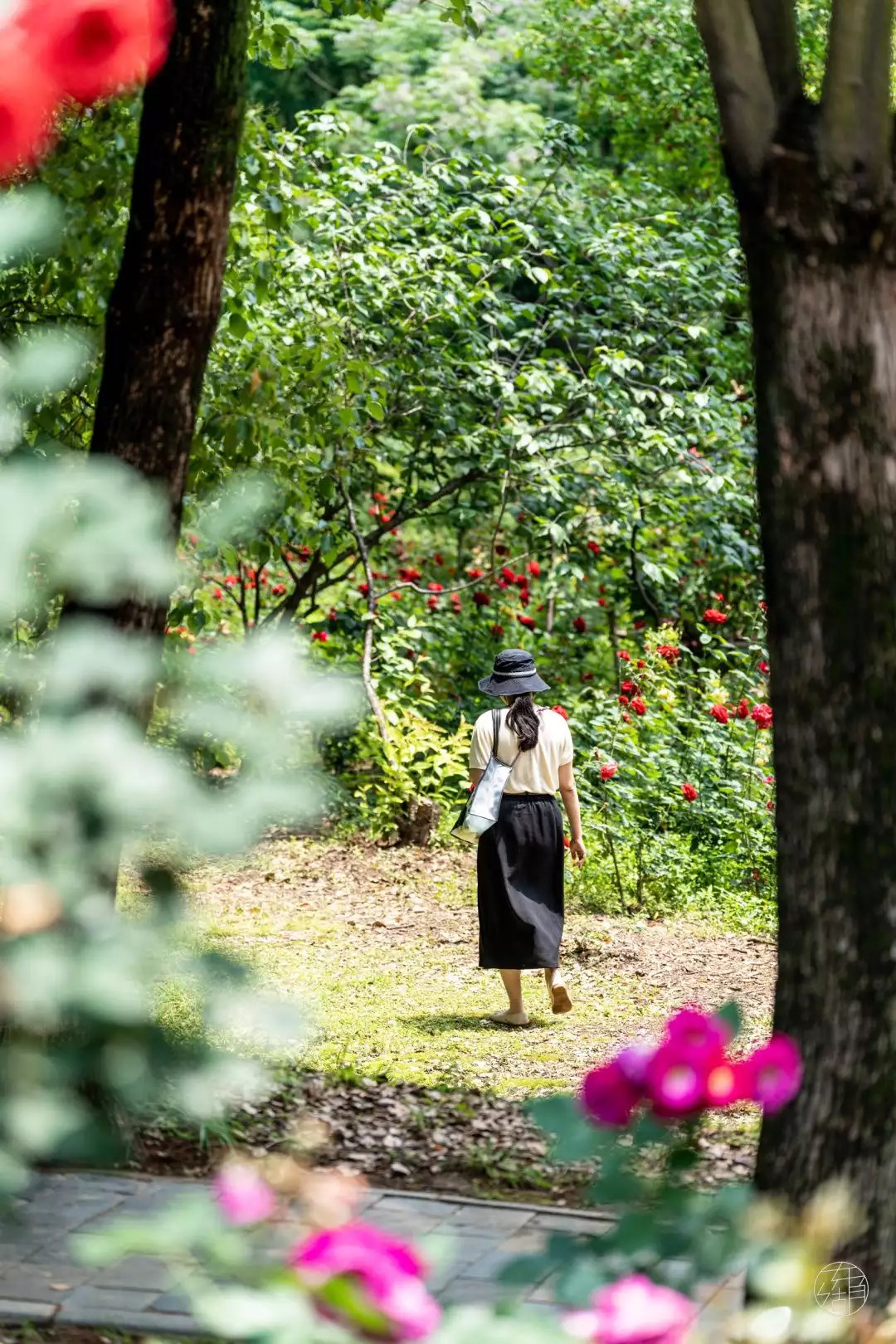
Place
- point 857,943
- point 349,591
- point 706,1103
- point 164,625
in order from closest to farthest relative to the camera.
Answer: point 164,625, point 706,1103, point 857,943, point 349,591

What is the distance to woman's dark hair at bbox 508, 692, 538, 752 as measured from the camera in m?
7.88

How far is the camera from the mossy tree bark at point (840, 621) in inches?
130

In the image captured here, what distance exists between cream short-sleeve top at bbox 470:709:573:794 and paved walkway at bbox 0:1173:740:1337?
310cm

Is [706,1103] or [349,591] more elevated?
[349,591]

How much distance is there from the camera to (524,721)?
25.9 ft

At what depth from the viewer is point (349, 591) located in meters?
13.9

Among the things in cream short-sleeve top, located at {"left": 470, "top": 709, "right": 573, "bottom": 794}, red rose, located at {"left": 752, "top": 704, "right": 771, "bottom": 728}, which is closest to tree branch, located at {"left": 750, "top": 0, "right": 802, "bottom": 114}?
cream short-sleeve top, located at {"left": 470, "top": 709, "right": 573, "bottom": 794}

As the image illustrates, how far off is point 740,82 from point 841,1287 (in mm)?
2493

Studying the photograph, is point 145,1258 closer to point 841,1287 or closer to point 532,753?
point 841,1287

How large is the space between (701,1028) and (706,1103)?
0.11 metres

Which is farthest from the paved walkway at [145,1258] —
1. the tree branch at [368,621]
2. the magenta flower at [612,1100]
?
the tree branch at [368,621]

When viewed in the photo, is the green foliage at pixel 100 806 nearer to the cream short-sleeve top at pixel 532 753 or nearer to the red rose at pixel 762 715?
the cream short-sleeve top at pixel 532 753

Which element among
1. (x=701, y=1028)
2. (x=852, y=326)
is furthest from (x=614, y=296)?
(x=701, y=1028)

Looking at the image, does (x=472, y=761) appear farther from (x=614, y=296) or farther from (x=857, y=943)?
(x=614, y=296)
